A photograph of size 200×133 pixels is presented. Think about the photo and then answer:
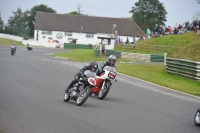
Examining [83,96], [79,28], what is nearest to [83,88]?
[83,96]

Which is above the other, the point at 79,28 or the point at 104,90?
the point at 79,28

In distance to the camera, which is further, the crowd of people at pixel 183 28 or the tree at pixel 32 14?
the tree at pixel 32 14

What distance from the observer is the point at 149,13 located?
372 feet

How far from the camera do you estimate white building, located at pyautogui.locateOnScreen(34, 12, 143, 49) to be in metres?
106

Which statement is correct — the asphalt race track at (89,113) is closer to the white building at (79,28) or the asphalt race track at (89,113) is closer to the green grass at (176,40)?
the green grass at (176,40)

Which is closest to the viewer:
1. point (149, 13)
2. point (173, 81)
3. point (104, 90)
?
point (104, 90)

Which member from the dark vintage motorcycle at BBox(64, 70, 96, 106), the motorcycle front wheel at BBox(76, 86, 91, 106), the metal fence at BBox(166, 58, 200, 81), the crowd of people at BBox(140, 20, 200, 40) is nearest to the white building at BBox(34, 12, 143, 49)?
the crowd of people at BBox(140, 20, 200, 40)

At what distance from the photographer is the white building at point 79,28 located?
106 metres

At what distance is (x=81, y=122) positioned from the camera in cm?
1070

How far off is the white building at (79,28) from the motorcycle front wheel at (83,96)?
9150 cm

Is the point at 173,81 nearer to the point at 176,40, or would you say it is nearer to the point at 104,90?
the point at 104,90

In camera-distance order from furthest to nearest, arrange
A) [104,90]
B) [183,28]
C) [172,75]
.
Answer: [183,28] → [172,75] → [104,90]

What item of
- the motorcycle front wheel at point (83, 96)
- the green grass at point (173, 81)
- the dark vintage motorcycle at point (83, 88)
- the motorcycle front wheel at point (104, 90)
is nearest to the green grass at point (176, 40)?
the green grass at point (173, 81)

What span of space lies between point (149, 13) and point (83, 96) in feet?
332
